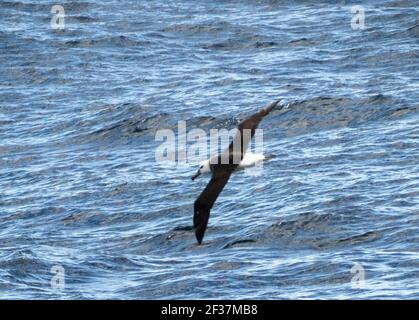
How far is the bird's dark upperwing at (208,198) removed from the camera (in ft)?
74.2

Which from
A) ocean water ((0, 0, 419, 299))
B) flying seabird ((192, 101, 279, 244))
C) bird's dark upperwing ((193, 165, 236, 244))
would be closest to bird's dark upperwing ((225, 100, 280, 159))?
flying seabird ((192, 101, 279, 244))

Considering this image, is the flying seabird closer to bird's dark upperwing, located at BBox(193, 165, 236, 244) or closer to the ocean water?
bird's dark upperwing, located at BBox(193, 165, 236, 244)

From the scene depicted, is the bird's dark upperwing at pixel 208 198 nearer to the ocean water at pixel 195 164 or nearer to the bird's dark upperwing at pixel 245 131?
the bird's dark upperwing at pixel 245 131

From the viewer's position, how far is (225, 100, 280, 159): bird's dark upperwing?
71.8 feet

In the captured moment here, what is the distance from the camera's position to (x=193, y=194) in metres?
32.1

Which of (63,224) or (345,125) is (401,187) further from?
(63,224)

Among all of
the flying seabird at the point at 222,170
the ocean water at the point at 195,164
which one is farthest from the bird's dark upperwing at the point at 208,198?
the ocean water at the point at 195,164

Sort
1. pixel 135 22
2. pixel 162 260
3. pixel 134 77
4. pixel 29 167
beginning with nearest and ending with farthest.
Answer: pixel 162 260, pixel 29 167, pixel 134 77, pixel 135 22

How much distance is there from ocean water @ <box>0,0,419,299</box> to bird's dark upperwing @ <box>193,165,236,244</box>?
3553mm

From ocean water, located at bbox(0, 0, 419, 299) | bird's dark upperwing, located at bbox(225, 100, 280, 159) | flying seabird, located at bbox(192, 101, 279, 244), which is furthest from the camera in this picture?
ocean water, located at bbox(0, 0, 419, 299)

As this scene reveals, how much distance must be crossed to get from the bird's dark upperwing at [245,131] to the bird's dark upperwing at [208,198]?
1.13 ft

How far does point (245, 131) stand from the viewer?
2238cm

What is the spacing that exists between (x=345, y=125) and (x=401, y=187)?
486cm

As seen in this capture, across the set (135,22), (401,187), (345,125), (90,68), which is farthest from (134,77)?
(401,187)
